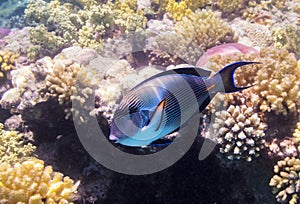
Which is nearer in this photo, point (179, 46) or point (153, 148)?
point (153, 148)

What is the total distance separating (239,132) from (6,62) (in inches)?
191

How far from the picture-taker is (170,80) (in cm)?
178

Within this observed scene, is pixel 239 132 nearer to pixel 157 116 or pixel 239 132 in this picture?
pixel 239 132

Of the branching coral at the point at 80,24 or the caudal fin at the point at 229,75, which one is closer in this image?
the caudal fin at the point at 229,75

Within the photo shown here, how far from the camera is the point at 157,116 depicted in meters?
1.51

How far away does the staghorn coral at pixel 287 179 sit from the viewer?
10.2 feet

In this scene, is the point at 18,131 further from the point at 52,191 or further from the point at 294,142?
the point at 294,142

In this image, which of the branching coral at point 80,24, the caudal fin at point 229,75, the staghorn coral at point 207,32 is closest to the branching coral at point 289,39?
the staghorn coral at point 207,32

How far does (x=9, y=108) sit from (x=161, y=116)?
370 centimetres

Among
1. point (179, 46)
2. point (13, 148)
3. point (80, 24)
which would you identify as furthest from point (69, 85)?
point (80, 24)

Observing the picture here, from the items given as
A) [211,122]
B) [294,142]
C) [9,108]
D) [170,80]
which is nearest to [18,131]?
[9,108]

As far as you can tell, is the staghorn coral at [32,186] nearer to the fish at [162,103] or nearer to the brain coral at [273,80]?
the fish at [162,103]

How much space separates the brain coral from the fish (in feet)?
5.27

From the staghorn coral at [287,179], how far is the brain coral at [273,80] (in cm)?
59
